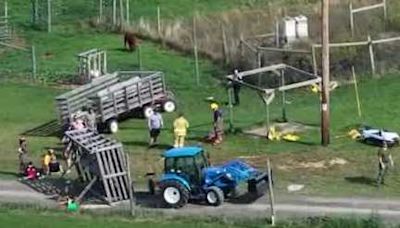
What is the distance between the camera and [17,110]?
1923 inches

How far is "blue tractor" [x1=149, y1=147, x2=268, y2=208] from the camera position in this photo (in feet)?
116

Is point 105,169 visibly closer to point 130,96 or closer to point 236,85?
point 130,96

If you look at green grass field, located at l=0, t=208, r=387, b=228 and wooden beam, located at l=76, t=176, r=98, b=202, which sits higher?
wooden beam, located at l=76, t=176, r=98, b=202

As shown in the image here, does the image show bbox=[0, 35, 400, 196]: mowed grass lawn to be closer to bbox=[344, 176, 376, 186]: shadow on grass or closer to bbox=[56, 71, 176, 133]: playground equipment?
bbox=[344, 176, 376, 186]: shadow on grass

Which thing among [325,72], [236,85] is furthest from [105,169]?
[236,85]

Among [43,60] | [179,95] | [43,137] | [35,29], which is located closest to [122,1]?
[35,29]

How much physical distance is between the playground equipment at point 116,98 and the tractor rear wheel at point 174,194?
9.48 meters

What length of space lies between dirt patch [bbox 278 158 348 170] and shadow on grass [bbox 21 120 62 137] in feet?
31.0

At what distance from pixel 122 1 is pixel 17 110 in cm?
2126

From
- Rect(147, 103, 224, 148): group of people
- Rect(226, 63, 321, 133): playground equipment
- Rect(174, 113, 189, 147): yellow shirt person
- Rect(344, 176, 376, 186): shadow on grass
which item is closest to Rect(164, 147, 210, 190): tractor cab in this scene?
Rect(344, 176, 376, 186): shadow on grass

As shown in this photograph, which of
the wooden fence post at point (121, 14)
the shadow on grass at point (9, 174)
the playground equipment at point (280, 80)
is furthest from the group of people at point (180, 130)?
the wooden fence post at point (121, 14)

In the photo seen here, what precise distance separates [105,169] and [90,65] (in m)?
15.0

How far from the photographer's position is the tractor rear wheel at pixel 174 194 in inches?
1393

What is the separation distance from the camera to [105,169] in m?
36.7
